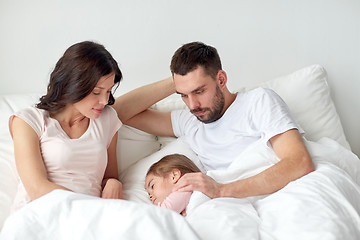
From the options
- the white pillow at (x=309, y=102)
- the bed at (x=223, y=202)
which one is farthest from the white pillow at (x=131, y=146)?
the white pillow at (x=309, y=102)

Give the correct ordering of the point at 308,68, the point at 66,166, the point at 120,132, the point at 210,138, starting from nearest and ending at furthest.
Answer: the point at 66,166, the point at 210,138, the point at 120,132, the point at 308,68

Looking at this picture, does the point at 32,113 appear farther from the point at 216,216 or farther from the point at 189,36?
the point at 189,36

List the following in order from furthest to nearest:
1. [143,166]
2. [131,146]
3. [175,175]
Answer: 1. [131,146]
2. [143,166]
3. [175,175]

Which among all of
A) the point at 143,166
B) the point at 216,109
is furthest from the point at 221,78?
the point at 143,166

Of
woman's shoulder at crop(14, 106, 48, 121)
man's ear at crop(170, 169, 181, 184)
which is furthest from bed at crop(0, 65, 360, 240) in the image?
woman's shoulder at crop(14, 106, 48, 121)

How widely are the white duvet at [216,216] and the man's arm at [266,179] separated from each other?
0.04 m

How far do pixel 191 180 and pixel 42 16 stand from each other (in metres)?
1.31

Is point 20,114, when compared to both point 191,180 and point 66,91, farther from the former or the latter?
point 191,180

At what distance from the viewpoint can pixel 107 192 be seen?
1.81m

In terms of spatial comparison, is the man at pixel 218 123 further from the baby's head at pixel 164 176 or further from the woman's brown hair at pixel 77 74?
the woman's brown hair at pixel 77 74

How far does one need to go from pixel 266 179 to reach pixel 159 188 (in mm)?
412

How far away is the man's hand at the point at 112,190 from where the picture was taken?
1802mm

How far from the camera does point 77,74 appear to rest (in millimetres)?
1729

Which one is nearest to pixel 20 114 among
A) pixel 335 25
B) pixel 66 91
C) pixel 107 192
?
pixel 66 91
